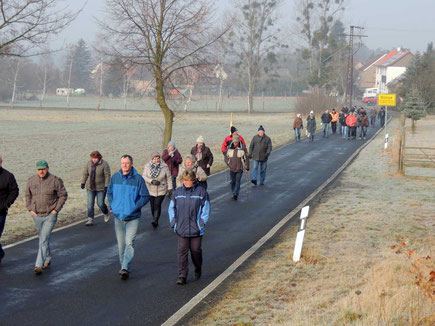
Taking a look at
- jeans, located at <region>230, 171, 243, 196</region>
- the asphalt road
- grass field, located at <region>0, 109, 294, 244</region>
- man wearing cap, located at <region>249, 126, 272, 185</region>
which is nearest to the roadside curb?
the asphalt road

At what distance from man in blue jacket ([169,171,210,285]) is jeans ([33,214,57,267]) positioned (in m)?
2.00

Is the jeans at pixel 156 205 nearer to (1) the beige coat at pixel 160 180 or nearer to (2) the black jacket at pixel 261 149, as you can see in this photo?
(1) the beige coat at pixel 160 180

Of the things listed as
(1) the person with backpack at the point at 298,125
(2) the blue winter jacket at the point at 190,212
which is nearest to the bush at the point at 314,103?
(1) the person with backpack at the point at 298,125

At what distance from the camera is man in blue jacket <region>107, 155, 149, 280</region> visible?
845 centimetres

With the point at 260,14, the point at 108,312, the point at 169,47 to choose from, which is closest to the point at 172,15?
the point at 169,47

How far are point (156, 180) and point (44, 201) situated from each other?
320 cm

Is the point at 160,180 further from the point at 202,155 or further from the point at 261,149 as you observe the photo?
the point at 261,149

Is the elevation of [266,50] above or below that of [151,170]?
above

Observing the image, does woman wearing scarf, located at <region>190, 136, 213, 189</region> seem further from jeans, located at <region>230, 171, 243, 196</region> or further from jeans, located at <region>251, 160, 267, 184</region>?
jeans, located at <region>251, 160, 267, 184</region>

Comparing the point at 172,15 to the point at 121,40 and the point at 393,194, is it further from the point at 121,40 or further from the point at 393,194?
the point at 393,194

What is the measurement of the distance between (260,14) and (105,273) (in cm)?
7430

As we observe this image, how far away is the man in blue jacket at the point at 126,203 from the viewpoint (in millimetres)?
8453

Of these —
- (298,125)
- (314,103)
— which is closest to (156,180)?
(298,125)

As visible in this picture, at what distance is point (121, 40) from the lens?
67.4ft
